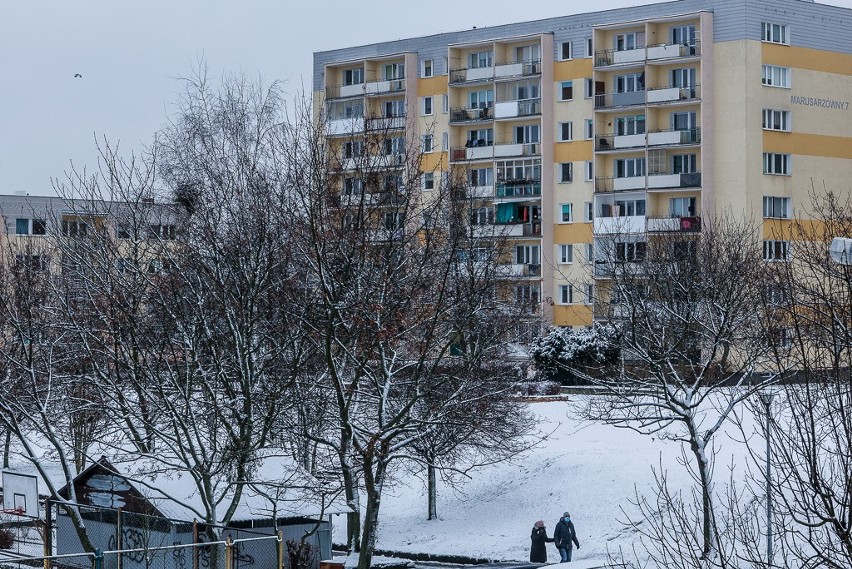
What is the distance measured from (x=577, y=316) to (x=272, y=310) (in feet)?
135

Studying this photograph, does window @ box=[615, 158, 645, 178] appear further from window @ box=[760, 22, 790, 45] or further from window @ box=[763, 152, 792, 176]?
window @ box=[760, 22, 790, 45]

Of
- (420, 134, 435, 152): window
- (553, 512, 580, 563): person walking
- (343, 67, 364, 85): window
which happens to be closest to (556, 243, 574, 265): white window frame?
(420, 134, 435, 152): window

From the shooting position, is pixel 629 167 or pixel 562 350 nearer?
pixel 562 350

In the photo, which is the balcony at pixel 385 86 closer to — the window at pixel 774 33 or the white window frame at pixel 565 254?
the white window frame at pixel 565 254

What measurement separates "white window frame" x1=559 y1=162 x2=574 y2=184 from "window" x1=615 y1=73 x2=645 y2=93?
4643mm

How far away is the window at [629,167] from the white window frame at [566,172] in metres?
2.48

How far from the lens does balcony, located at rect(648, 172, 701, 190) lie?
62.5 m

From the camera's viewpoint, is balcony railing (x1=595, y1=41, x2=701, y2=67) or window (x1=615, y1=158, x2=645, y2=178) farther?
window (x1=615, y1=158, x2=645, y2=178)

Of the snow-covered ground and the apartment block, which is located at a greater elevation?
the apartment block

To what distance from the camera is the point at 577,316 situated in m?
64.8

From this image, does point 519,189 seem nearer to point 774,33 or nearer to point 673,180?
point 673,180

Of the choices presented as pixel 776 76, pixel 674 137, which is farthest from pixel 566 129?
pixel 776 76

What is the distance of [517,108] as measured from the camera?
2662 inches

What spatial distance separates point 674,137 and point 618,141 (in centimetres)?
323
